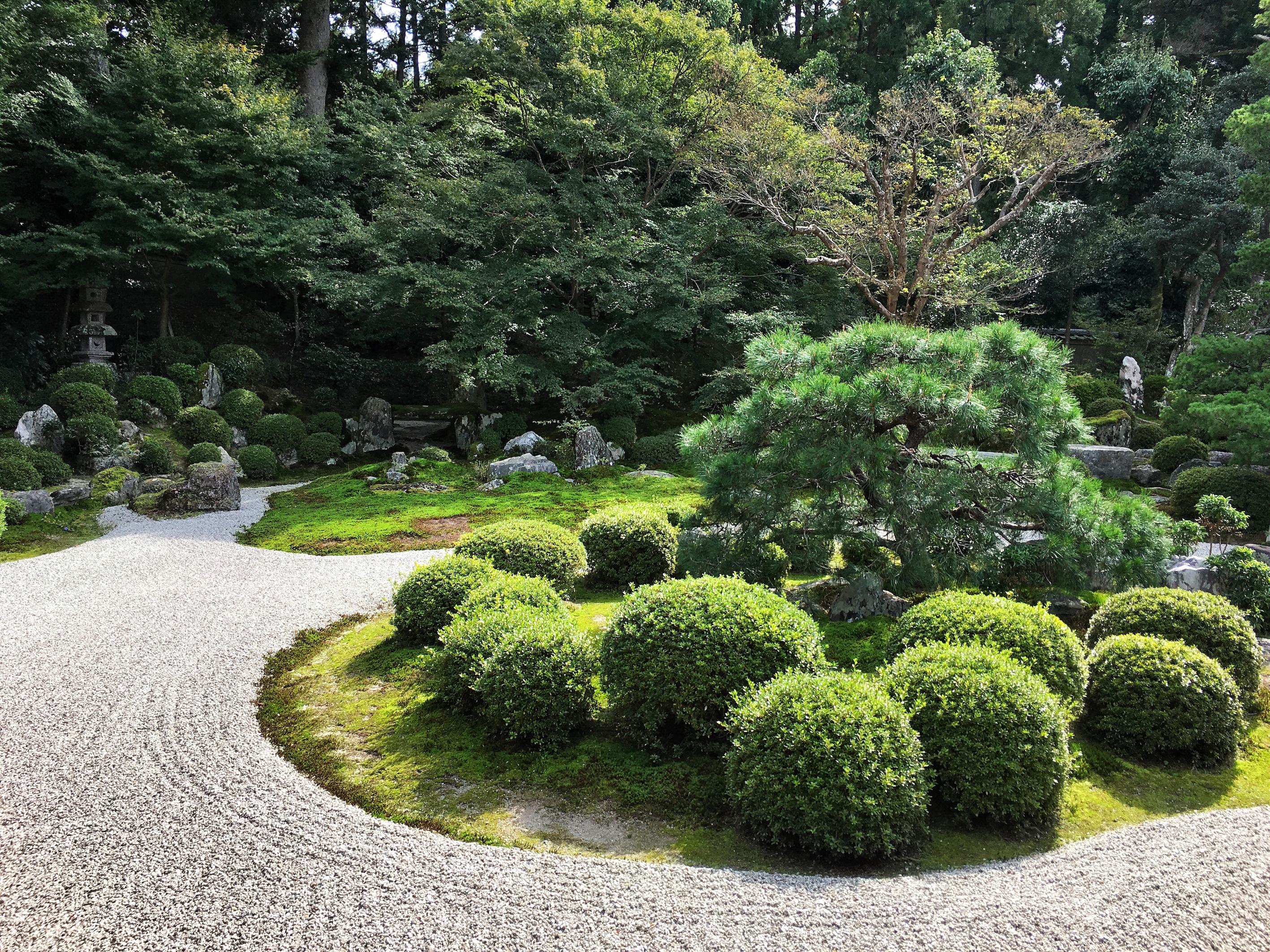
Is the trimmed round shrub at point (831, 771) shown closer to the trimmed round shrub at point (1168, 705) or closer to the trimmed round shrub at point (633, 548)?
the trimmed round shrub at point (1168, 705)

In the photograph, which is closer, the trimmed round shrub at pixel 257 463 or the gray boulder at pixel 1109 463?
the gray boulder at pixel 1109 463

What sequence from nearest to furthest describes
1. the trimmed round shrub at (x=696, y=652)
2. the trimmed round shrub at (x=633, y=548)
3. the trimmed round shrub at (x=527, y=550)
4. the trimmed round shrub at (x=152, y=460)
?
the trimmed round shrub at (x=696, y=652) < the trimmed round shrub at (x=527, y=550) < the trimmed round shrub at (x=633, y=548) < the trimmed round shrub at (x=152, y=460)

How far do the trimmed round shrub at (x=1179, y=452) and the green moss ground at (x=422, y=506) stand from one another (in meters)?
7.27

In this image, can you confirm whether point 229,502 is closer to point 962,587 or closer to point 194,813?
point 194,813

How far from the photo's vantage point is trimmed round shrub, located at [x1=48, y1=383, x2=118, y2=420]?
1216 cm

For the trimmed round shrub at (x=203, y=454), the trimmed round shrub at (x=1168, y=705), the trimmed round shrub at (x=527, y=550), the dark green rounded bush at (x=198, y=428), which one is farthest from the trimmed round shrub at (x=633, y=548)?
the dark green rounded bush at (x=198, y=428)

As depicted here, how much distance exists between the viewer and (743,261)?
55.1 feet

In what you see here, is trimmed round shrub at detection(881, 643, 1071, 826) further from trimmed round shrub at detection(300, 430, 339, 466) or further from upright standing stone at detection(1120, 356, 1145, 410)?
upright standing stone at detection(1120, 356, 1145, 410)

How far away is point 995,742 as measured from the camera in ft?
11.6

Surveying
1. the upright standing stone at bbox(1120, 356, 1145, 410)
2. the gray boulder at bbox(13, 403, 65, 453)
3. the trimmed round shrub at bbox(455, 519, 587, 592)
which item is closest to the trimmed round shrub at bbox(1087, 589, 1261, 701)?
the trimmed round shrub at bbox(455, 519, 587, 592)

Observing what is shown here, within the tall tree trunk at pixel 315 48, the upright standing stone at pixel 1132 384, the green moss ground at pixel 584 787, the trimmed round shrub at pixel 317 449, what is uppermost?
the tall tree trunk at pixel 315 48

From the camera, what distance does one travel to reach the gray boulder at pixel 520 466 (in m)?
13.2

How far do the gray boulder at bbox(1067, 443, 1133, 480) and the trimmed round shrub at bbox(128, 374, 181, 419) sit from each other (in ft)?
49.8

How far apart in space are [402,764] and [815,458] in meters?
3.24
